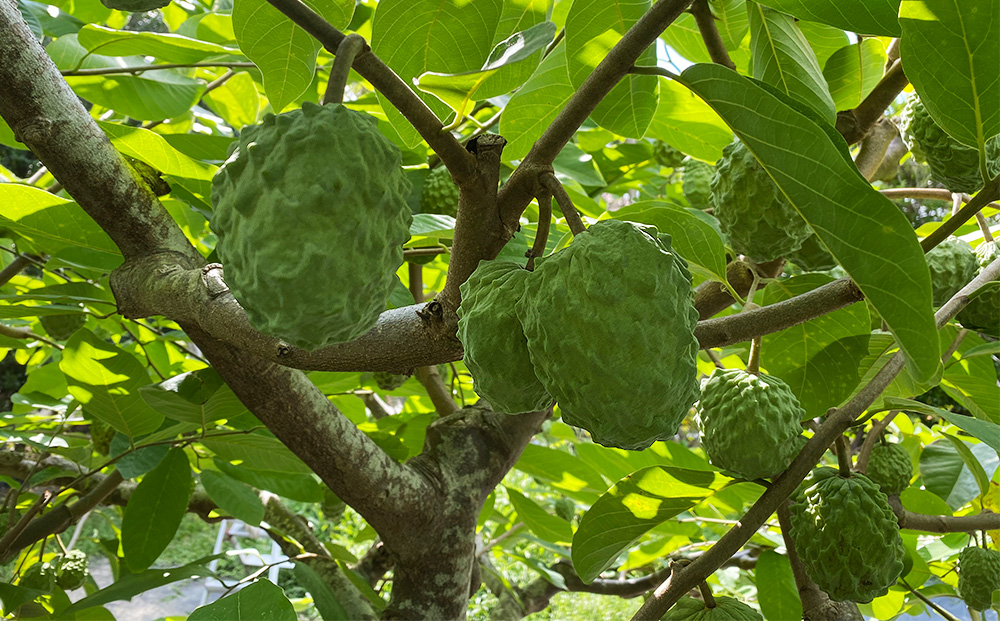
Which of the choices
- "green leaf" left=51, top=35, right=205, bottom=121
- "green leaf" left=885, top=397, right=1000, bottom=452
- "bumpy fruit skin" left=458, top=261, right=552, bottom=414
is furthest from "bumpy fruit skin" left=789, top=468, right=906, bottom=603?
"green leaf" left=51, top=35, right=205, bottom=121

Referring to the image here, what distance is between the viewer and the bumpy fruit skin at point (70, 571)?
96.3 inches

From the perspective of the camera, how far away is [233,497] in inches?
78.1

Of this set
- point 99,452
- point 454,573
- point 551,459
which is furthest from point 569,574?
point 99,452

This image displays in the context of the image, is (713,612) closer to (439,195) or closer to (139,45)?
(439,195)

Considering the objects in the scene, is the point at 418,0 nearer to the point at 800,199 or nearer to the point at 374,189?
the point at 374,189

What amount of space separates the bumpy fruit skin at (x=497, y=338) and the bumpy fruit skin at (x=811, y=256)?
0.68 meters

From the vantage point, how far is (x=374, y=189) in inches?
28.0

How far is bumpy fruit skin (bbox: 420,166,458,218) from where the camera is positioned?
1989 millimetres

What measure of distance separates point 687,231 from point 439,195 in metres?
0.89

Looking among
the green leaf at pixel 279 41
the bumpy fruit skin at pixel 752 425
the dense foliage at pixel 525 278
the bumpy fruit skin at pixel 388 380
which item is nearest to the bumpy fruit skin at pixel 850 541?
the dense foliage at pixel 525 278

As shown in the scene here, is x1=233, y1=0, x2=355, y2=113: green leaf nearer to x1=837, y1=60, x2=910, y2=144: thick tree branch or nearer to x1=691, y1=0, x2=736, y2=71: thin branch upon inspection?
x1=691, y1=0, x2=736, y2=71: thin branch

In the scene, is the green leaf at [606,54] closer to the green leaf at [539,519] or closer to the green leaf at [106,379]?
the green leaf at [106,379]

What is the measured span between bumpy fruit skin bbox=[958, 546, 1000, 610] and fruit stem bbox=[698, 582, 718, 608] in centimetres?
91

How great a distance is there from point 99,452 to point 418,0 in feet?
6.90
